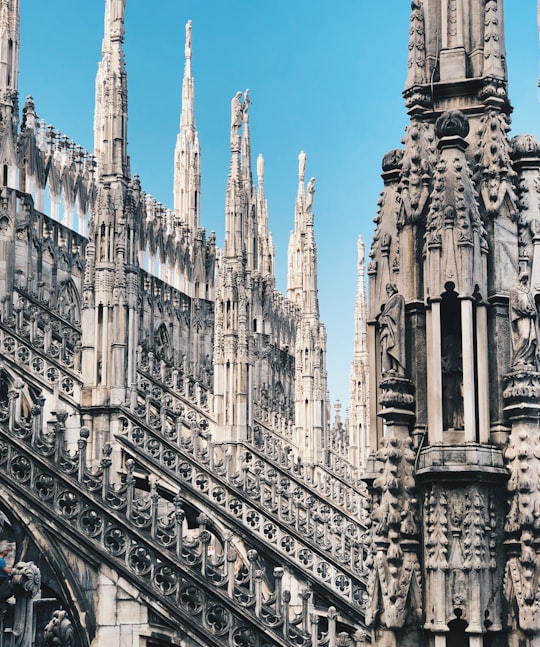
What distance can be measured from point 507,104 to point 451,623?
9.41ft

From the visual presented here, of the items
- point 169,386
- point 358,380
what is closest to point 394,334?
point 169,386

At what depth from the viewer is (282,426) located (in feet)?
124

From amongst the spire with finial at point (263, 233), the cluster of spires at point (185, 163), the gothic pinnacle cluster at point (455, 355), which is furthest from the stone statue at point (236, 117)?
the gothic pinnacle cluster at point (455, 355)

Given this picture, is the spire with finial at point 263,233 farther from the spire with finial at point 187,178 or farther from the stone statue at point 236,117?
the stone statue at point 236,117

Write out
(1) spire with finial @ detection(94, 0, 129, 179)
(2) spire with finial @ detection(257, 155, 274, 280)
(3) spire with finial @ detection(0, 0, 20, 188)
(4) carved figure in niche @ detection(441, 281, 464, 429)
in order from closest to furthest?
1. (4) carved figure in niche @ detection(441, 281, 464, 429)
2. (1) spire with finial @ detection(94, 0, 129, 179)
3. (3) spire with finial @ detection(0, 0, 20, 188)
4. (2) spire with finial @ detection(257, 155, 274, 280)

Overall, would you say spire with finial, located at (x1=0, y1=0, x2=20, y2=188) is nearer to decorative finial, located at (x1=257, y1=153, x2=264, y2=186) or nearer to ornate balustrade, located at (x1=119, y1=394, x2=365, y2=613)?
ornate balustrade, located at (x1=119, y1=394, x2=365, y2=613)

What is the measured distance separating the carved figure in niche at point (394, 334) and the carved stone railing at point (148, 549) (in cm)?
743

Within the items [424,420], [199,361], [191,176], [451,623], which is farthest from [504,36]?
[191,176]

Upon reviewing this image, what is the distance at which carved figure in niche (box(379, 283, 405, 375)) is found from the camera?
22.8 feet

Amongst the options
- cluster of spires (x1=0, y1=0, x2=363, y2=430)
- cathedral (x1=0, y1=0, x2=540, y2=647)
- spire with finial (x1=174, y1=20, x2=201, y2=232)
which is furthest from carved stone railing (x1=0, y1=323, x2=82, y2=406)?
spire with finial (x1=174, y1=20, x2=201, y2=232)

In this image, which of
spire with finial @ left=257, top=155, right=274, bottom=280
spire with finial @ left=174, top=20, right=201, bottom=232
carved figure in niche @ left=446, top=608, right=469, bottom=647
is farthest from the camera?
spire with finial @ left=257, top=155, right=274, bottom=280

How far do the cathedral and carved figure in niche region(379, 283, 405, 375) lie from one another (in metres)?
0.01

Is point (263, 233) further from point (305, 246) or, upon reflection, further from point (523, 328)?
point (523, 328)

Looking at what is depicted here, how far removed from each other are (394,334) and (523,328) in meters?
0.67
